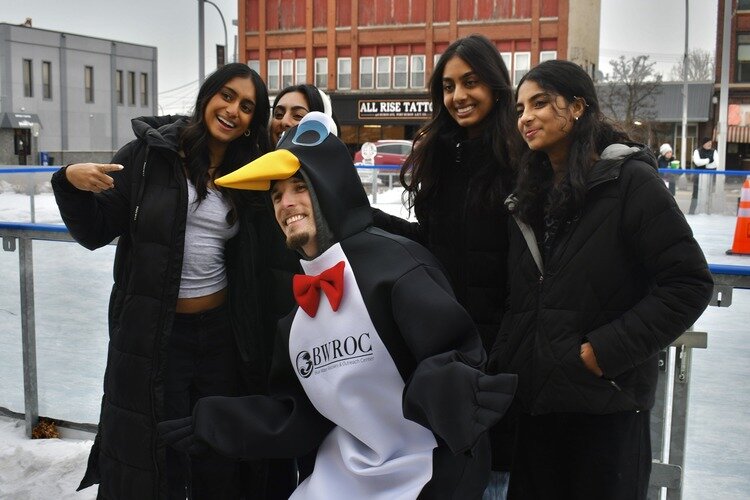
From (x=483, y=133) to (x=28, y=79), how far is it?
164 feet

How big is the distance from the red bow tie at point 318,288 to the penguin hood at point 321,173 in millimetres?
124

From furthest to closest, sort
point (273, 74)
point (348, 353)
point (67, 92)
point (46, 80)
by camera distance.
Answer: point (67, 92)
point (46, 80)
point (273, 74)
point (348, 353)

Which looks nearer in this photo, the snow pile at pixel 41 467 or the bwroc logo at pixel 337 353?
the bwroc logo at pixel 337 353

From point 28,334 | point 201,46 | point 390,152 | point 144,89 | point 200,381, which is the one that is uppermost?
point 144,89

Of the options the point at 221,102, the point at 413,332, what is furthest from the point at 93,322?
the point at 413,332

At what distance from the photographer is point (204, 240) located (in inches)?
116

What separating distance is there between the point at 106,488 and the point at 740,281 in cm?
230

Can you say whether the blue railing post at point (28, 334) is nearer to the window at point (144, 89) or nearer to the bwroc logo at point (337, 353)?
the bwroc logo at point (337, 353)

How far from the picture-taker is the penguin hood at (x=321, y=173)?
2.21 meters

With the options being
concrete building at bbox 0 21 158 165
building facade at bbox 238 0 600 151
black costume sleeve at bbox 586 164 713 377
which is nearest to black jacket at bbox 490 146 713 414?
black costume sleeve at bbox 586 164 713 377

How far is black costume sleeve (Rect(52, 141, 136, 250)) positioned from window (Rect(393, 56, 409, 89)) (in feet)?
139

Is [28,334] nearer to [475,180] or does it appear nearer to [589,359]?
[475,180]

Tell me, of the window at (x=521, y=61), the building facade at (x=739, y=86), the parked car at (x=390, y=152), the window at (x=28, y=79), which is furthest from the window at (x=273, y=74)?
the building facade at (x=739, y=86)

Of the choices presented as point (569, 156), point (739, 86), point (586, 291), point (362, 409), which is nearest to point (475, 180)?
point (569, 156)
